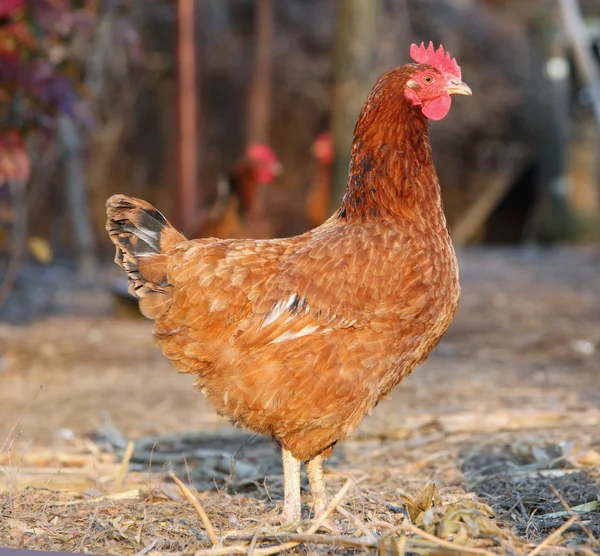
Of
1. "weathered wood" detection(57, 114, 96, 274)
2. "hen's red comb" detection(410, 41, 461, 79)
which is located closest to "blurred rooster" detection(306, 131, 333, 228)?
"weathered wood" detection(57, 114, 96, 274)

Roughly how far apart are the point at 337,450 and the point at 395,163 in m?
1.69

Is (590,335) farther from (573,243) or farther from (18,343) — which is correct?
(573,243)

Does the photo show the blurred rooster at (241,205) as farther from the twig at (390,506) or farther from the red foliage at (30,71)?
the twig at (390,506)

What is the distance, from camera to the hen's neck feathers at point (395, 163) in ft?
10.7

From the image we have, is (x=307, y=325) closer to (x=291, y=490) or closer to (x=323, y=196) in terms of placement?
(x=291, y=490)

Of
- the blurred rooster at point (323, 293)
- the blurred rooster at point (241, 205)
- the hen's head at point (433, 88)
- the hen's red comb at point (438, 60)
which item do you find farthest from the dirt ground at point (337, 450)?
the hen's red comb at point (438, 60)

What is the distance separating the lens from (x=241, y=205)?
8.58 metres

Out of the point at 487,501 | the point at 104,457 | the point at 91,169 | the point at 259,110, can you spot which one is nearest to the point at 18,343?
the point at 104,457

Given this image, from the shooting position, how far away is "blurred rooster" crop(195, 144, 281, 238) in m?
8.29

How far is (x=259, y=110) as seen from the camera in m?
14.0

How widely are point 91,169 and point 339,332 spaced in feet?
44.8

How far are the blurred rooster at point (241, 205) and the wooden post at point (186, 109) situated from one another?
2.74 ft

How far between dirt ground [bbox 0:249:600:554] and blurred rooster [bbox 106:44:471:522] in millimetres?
340

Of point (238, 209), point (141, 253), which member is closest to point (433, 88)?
point (141, 253)
